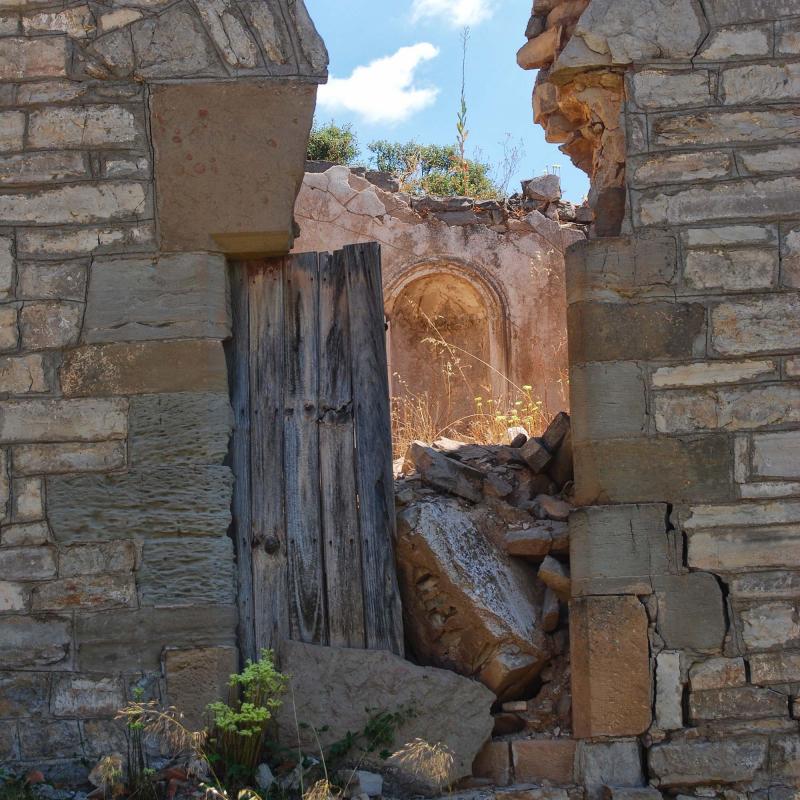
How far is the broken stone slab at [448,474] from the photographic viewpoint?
4809mm

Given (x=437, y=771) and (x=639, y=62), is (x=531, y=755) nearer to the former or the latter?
(x=437, y=771)

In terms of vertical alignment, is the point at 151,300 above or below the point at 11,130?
below

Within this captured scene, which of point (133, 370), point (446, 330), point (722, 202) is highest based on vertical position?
point (446, 330)

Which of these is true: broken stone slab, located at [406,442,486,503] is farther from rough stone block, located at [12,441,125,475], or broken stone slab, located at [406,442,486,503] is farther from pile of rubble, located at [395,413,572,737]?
rough stone block, located at [12,441,125,475]

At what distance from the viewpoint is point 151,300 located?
4332 mm

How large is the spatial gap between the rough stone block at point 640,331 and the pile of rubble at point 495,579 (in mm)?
760

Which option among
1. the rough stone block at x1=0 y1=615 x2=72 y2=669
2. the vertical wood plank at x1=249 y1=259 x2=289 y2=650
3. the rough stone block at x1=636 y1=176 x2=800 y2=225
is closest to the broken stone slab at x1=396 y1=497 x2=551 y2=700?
the vertical wood plank at x1=249 y1=259 x2=289 y2=650

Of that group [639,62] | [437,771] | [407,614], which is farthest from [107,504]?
[639,62]

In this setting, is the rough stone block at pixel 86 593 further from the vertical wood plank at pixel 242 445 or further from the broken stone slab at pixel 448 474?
the broken stone slab at pixel 448 474

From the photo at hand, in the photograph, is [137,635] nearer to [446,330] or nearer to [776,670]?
[776,670]

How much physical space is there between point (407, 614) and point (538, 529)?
2.14 ft

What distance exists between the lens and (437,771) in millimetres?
4109

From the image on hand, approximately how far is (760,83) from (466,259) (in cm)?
587

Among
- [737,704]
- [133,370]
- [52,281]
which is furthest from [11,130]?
[737,704]
